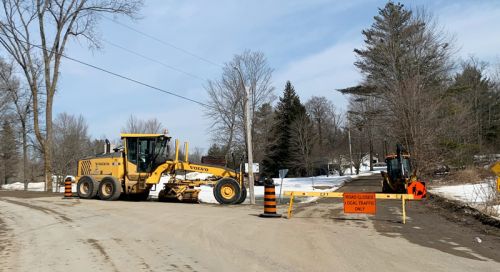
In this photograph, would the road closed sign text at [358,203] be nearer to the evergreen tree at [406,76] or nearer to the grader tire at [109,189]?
the grader tire at [109,189]

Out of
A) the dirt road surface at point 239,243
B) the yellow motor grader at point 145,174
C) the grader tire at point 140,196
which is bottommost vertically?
the dirt road surface at point 239,243

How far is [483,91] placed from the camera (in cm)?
6041

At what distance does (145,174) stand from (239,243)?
529 inches

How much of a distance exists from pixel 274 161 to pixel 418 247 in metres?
61.8

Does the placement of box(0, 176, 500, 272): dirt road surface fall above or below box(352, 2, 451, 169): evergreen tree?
below

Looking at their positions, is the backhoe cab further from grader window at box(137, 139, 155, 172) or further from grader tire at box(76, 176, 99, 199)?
grader tire at box(76, 176, 99, 199)

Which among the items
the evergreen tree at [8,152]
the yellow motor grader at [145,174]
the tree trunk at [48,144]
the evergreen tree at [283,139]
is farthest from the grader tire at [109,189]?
the evergreen tree at [283,139]

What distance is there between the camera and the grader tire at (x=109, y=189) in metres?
22.3

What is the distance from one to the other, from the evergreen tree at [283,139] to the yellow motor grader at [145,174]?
1805 inches

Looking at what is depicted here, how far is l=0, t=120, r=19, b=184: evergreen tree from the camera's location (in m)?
61.7

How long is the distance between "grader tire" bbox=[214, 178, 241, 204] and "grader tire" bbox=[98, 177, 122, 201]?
15.8 ft

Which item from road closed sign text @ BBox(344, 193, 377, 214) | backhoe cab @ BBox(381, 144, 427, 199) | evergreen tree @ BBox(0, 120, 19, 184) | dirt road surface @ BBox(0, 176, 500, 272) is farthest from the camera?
evergreen tree @ BBox(0, 120, 19, 184)

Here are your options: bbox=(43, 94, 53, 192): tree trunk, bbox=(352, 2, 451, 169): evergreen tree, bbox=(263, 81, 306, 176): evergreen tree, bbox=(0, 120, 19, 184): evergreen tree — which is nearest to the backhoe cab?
bbox=(352, 2, 451, 169): evergreen tree

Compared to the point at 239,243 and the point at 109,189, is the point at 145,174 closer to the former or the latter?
the point at 109,189
